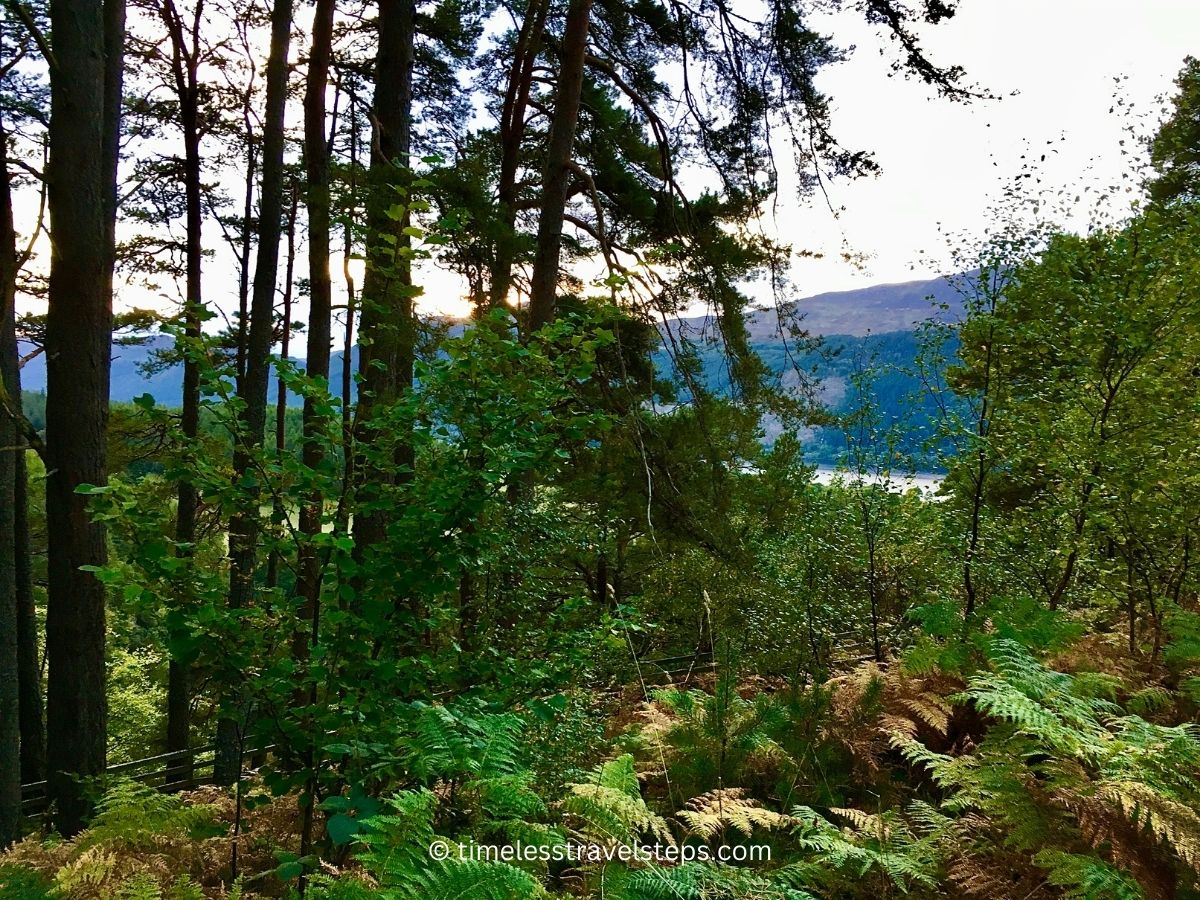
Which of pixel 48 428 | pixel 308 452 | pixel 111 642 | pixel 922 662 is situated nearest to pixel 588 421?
pixel 308 452

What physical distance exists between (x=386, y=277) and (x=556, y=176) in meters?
3.72

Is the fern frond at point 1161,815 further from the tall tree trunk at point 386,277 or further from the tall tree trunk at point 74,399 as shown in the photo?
the tall tree trunk at point 74,399

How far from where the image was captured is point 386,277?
284 cm

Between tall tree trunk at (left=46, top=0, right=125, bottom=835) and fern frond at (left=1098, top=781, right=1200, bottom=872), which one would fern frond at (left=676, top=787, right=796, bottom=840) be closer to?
fern frond at (left=1098, top=781, right=1200, bottom=872)

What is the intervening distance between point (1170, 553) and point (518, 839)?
17.6ft

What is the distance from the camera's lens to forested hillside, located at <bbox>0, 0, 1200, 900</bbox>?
90.7 inches

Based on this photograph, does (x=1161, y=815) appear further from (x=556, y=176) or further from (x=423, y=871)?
(x=556, y=176)

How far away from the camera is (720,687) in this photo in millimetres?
3822

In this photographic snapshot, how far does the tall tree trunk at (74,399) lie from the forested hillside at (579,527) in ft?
0.07

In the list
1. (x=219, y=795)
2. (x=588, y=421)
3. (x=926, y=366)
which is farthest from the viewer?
(x=926, y=366)

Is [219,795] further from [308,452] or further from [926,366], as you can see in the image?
[926,366]

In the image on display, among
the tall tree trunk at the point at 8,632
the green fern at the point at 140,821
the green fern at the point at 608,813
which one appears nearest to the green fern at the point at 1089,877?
the green fern at the point at 608,813

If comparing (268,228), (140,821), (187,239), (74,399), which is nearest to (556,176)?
(268,228)

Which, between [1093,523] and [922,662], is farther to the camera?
[1093,523]
